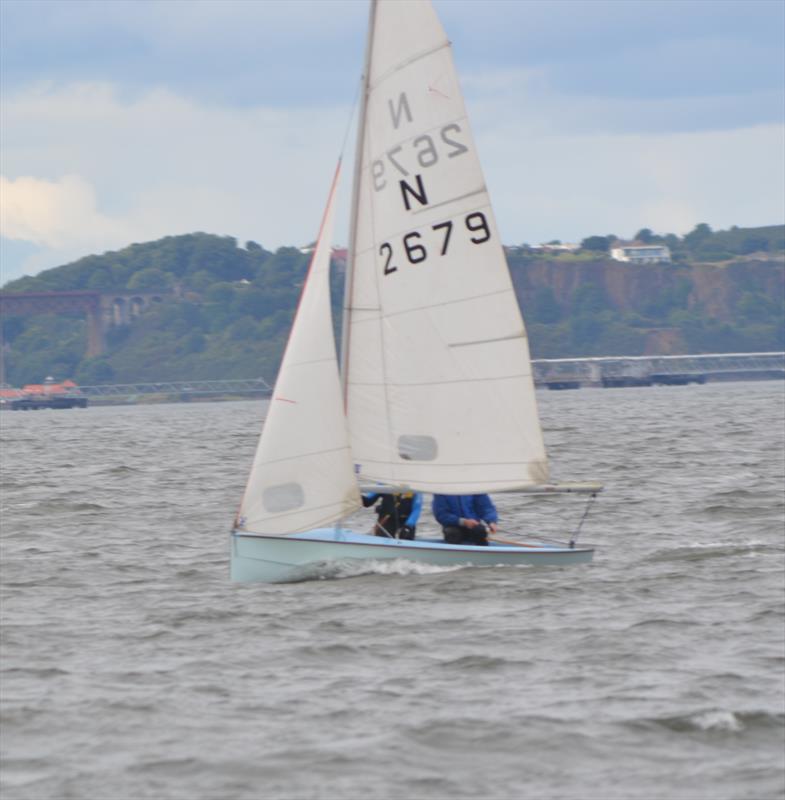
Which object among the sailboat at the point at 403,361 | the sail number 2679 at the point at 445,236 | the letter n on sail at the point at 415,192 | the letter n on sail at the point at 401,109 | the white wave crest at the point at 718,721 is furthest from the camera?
the sail number 2679 at the point at 445,236

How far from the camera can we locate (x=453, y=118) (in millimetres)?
19016

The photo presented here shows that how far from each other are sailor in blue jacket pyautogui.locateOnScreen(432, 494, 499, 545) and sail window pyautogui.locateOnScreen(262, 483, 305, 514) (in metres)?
1.76

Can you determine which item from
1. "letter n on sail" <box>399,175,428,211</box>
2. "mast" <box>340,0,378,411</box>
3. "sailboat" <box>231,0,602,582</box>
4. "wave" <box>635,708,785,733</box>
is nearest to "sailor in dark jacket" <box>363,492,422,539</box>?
"sailboat" <box>231,0,602,582</box>

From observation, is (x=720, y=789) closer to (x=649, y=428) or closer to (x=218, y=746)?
(x=218, y=746)

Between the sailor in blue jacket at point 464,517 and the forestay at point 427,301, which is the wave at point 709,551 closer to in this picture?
the sailor in blue jacket at point 464,517

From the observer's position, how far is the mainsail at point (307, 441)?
18375 mm

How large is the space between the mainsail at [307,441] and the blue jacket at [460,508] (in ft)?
4.40

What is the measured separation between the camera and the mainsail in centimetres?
1838

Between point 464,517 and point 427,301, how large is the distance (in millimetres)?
2479

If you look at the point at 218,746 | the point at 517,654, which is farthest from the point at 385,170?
the point at 218,746

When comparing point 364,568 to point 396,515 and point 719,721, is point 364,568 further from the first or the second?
point 719,721

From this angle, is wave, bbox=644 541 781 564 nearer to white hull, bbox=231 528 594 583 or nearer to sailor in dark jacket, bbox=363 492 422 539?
white hull, bbox=231 528 594 583

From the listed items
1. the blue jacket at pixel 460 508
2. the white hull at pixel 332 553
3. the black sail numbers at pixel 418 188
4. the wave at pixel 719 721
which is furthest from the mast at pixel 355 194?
the wave at pixel 719 721

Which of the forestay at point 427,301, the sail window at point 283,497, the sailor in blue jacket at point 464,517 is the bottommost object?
the sailor in blue jacket at point 464,517
